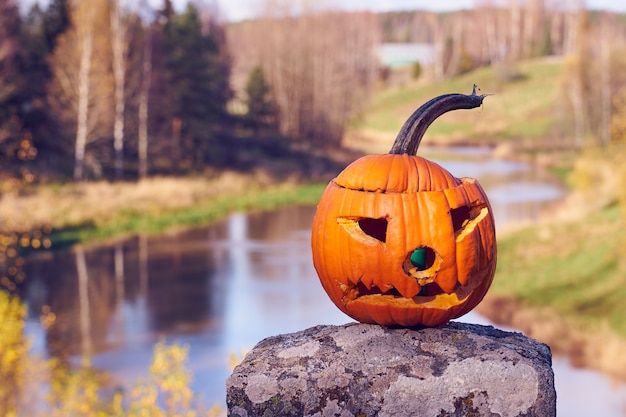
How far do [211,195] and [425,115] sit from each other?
74.1 feet

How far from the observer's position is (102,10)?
930 inches

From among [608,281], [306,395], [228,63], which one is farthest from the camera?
[228,63]

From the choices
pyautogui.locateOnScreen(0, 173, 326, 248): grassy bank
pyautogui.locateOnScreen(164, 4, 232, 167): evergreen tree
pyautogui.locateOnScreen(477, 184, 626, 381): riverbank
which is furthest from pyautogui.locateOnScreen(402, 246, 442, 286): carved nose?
pyautogui.locateOnScreen(164, 4, 232, 167): evergreen tree

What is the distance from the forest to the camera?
75.5 feet

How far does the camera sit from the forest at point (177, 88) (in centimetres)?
2300

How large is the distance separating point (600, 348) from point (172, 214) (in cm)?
1288

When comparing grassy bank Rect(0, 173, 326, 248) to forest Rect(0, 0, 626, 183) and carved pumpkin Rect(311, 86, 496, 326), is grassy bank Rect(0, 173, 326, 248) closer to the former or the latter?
forest Rect(0, 0, 626, 183)

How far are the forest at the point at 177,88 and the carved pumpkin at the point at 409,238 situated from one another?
11023 millimetres

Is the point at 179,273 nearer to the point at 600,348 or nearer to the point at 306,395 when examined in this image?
the point at 600,348

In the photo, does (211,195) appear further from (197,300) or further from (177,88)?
(197,300)

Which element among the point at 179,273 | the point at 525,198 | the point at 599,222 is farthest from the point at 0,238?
the point at 525,198

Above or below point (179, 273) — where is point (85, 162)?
above

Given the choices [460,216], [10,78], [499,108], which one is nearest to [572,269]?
[460,216]

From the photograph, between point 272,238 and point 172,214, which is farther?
point 172,214
